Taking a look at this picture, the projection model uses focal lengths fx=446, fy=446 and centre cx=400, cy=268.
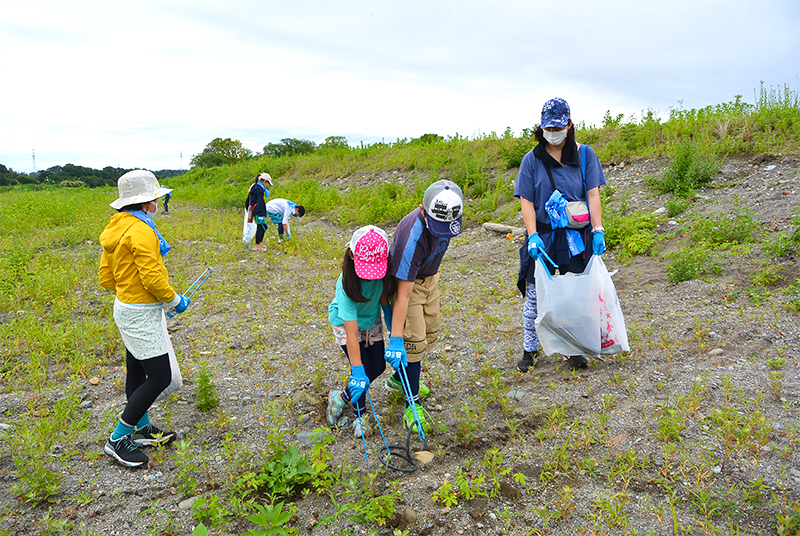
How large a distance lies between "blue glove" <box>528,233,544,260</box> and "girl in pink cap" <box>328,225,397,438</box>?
1048 millimetres

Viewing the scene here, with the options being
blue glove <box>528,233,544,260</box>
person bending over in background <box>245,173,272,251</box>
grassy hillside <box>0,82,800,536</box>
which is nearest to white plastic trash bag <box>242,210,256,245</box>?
person bending over in background <box>245,173,272,251</box>

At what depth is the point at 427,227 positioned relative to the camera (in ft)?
7.71

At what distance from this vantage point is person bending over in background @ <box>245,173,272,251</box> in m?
7.65

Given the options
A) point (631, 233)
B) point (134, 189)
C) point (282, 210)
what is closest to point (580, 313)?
point (134, 189)

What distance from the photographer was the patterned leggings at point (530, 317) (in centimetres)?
331

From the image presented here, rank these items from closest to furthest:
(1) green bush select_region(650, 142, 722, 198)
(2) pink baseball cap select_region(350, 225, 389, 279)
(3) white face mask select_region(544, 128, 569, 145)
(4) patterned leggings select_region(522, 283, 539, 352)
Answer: (2) pink baseball cap select_region(350, 225, 389, 279) < (3) white face mask select_region(544, 128, 569, 145) < (4) patterned leggings select_region(522, 283, 539, 352) < (1) green bush select_region(650, 142, 722, 198)

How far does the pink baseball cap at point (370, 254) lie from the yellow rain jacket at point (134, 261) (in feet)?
3.48

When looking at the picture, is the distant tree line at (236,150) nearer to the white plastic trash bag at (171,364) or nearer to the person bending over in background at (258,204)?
the person bending over in background at (258,204)

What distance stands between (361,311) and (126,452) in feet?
5.00

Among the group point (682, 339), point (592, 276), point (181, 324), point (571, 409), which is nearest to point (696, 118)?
point (682, 339)

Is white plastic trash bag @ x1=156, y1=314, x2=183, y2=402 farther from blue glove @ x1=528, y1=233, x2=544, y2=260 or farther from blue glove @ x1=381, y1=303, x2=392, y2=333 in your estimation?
blue glove @ x1=528, y1=233, x2=544, y2=260

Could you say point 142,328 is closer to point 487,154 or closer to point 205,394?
point 205,394

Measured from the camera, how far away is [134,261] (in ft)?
7.84

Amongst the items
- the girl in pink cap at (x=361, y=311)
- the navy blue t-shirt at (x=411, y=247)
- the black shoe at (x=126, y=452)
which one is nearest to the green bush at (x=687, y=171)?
the navy blue t-shirt at (x=411, y=247)
